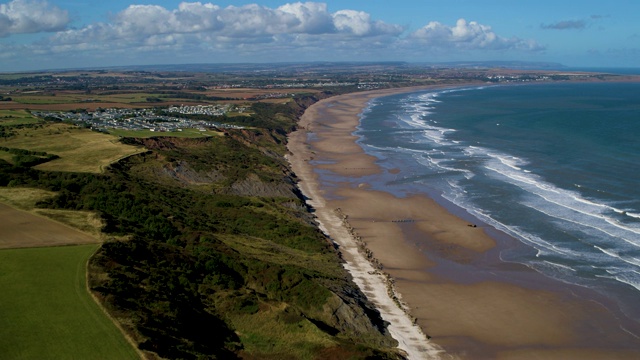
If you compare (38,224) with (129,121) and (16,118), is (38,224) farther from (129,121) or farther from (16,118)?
(16,118)

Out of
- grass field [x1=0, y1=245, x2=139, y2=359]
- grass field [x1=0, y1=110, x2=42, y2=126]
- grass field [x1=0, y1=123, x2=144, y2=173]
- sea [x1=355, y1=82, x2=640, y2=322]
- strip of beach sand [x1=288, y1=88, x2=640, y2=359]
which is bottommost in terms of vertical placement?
strip of beach sand [x1=288, y1=88, x2=640, y2=359]

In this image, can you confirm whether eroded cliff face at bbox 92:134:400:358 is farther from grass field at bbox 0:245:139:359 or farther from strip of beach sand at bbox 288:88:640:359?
strip of beach sand at bbox 288:88:640:359

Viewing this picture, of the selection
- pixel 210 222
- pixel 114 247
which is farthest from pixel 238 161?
pixel 114 247

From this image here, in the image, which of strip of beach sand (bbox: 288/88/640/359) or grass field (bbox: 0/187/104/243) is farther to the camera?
grass field (bbox: 0/187/104/243)

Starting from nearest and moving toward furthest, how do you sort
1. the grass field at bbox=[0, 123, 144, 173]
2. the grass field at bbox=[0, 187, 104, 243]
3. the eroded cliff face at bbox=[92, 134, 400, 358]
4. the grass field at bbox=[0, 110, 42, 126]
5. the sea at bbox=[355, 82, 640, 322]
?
the eroded cliff face at bbox=[92, 134, 400, 358]
the grass field at bbox=[0, 187, 104, 243]
the sea at bbox=[355, 82, 640, 322]
the grass field at bbox=[0, 123, 144, 173]
the grass field at bbox=[0, 110, 42, 126]

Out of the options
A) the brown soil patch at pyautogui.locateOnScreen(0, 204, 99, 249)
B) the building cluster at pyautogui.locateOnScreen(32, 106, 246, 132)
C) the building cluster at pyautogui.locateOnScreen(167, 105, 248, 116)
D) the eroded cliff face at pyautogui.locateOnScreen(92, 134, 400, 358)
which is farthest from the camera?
the building cluster at pyautogui.locateOnScreen(167, 105, 248, 116)

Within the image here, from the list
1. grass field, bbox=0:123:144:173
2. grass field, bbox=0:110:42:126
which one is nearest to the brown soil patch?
grass field, bbox=0:123:144:173

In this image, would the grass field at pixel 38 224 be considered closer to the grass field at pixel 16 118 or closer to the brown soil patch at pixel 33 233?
the brown soil patch at pixel 33 233

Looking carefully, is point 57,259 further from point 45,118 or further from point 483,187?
point 45,118
